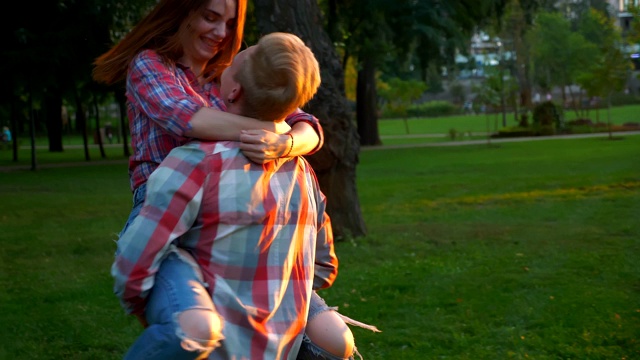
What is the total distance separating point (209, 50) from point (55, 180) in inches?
815

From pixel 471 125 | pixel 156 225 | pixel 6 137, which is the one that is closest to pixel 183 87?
pixel 156 225

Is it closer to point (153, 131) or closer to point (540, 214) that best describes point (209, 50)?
point (153, 131)

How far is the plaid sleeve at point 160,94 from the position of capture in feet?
10.5

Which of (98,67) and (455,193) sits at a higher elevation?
(98,67)

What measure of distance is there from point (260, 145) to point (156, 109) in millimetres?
449

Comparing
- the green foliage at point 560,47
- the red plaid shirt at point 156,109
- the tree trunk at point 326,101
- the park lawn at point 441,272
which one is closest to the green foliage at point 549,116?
the green foliage at point 560,47

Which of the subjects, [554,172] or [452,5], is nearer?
[554,172]

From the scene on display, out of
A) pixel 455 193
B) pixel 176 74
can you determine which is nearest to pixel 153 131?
pixel 176 74

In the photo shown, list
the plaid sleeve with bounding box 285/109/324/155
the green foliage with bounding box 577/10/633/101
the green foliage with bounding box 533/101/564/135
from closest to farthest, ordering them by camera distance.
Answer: the plaid sleeve with bounding box 285/109/324/155 → the green foliage with bounding box 577/10/633/101 → the green foliage with bounding box 533/101/564/135

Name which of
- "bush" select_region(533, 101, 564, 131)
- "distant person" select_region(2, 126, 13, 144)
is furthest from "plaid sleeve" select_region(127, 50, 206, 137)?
"distant person" select_region(2, 126, 13, 144)

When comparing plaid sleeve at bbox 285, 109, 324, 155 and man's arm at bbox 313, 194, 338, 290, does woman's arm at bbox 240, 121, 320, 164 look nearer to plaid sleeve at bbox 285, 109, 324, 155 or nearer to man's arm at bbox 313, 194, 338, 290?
plaid sleeve at bbox 285, 109, 324, 155

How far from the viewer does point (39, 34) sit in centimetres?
2505

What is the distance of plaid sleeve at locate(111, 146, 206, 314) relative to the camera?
2.95 metres

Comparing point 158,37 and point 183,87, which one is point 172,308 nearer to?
point 183,87
